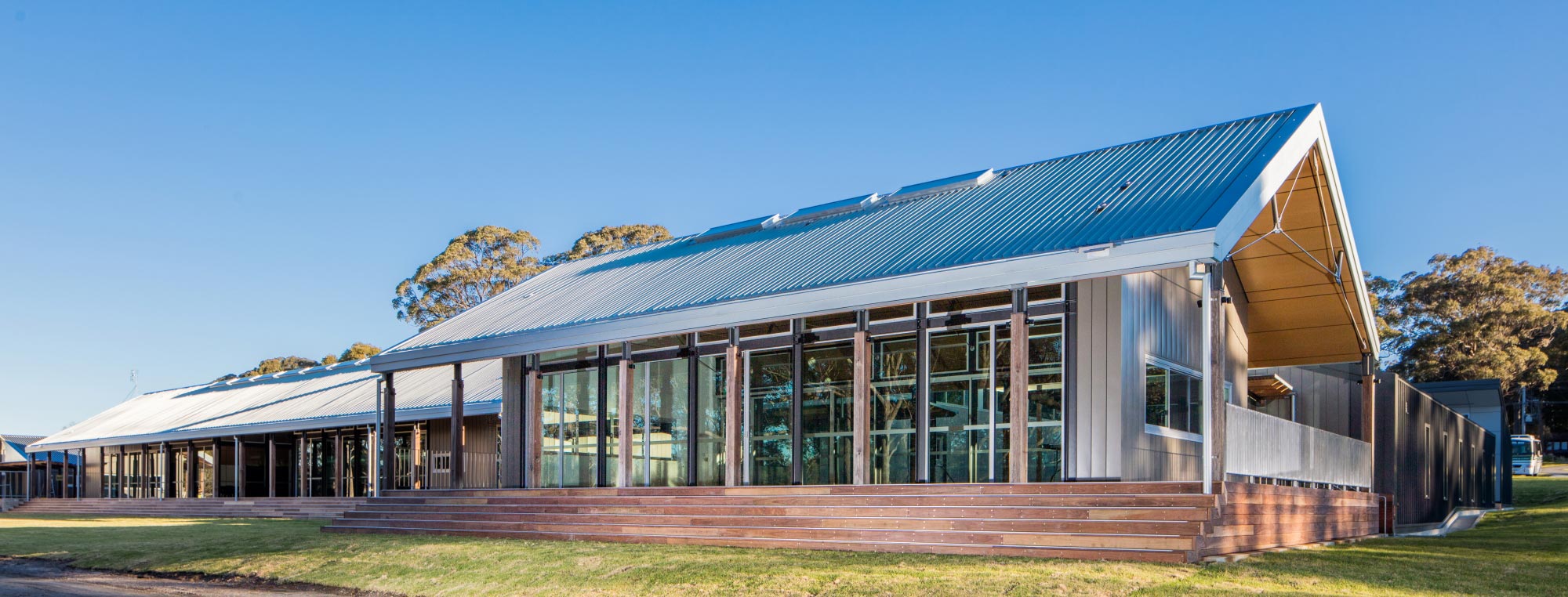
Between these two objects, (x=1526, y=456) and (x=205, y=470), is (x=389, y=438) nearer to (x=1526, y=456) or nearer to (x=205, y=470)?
(x=205, y=470)

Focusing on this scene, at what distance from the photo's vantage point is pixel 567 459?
21.6 m

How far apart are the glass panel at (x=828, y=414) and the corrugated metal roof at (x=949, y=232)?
129 centimetres

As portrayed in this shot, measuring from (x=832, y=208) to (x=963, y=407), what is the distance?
6316 millimetres

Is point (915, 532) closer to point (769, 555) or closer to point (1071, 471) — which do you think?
point (769, 555)

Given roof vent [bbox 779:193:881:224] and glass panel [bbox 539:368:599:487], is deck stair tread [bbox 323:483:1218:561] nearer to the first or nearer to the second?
glass panel [bbox 539:368:599:487]

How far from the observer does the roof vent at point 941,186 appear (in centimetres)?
1995

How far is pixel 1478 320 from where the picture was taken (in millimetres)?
57000

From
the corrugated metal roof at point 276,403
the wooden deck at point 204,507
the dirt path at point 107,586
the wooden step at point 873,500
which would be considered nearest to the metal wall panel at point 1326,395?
Answer: the wooden step at point 873,500

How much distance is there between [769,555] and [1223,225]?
236 inches

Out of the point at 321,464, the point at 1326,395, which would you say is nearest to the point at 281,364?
the point at 321,464

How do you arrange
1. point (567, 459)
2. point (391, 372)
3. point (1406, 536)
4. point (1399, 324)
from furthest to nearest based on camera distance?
point (1399, 324)
point (391, 372)
point (567, 459)
point (1406, 536)

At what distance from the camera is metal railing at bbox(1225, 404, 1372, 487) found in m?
13.6

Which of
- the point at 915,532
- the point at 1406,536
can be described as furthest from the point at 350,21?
the point at 1406,536

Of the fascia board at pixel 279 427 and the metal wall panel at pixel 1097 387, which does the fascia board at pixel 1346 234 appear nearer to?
the metal wall panel at pixel 1097 387
